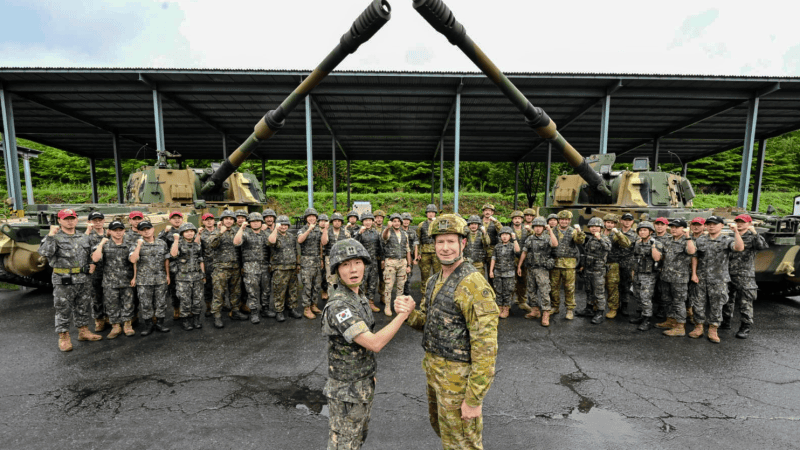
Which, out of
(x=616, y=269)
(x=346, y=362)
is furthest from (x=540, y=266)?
(x=346, y=362)

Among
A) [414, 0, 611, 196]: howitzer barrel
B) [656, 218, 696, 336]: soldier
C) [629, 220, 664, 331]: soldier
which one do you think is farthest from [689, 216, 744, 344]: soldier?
[414, 0, 611, 196]: howitzer barrel

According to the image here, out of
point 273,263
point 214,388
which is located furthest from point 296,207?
point 214,388

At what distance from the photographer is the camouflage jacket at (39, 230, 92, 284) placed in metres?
4.90

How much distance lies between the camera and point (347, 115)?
1441 cm

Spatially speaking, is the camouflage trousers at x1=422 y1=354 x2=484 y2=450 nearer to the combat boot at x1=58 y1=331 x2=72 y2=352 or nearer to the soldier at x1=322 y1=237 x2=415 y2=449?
the soldier at x1=322 y1=237 x2=415 y2=449

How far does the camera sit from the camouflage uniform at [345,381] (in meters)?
2.20

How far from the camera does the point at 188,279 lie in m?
5.60

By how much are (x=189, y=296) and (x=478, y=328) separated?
5.21 metres

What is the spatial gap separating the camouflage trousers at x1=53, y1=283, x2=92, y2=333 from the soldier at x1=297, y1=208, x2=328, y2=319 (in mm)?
3047

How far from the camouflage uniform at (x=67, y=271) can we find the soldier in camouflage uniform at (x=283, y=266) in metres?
2.52

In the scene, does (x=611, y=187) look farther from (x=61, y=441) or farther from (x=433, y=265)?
(x=61, y=441)

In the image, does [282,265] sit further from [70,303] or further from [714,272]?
[714,272]

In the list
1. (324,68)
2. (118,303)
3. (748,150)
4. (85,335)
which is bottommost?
(85,335)

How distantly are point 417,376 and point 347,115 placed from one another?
12184 mm
